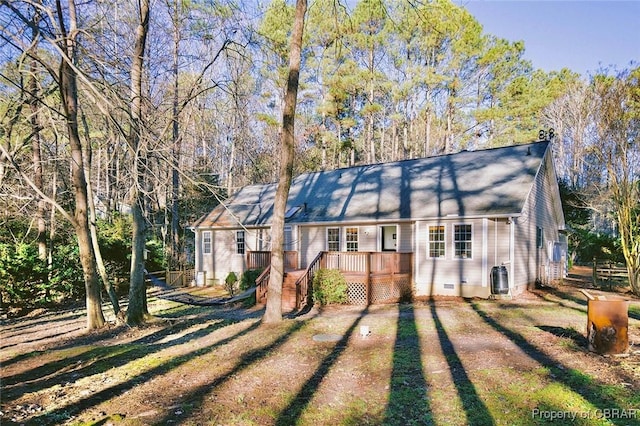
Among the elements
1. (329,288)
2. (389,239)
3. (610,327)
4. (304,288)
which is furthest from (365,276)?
(610,327)

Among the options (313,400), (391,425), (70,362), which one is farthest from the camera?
(70,362)

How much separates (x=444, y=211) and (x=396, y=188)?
10.2 feet

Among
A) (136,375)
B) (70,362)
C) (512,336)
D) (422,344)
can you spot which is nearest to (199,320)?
(70,362)

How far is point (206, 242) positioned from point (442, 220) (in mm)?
12772

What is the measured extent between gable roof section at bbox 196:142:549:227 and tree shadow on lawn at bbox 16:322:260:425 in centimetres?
444

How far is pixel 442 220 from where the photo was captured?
43.5 ft

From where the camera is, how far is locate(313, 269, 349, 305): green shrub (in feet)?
40.7

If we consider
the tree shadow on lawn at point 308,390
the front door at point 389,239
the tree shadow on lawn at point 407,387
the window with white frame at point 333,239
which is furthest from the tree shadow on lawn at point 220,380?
the front door at point 389,239

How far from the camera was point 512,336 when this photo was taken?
24.1ft

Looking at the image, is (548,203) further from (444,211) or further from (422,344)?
(422,344)

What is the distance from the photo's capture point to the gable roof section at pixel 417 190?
13.0 m

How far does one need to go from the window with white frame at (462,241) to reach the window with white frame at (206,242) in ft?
42.2

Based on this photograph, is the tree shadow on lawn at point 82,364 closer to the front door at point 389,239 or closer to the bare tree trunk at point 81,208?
the bare tree trunk at point 81,208

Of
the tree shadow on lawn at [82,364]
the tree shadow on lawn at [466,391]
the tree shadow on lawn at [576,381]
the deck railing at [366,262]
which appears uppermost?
the deck railing at [366,262]
